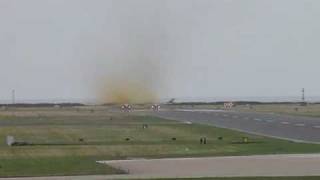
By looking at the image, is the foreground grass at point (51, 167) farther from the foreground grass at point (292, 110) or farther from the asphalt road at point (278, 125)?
the foreground grass at point (292, 110)

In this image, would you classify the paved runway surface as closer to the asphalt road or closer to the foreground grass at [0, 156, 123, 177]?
the foreground grass at [0, 156, 123, 177]

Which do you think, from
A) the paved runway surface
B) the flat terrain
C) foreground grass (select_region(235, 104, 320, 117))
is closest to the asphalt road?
the paved runway surface

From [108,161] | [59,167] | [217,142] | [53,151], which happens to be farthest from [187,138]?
[59,167]

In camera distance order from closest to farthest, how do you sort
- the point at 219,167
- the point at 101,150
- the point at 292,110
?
1. the point at 219,167
2. the point at 101,150
3. the point at 292,110

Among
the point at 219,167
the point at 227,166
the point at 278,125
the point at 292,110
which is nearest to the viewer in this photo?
the point at 219,167

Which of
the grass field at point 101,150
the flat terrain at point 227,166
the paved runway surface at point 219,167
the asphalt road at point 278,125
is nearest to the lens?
the paved runway surface at point 219,167

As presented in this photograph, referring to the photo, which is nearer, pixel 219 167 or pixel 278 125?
pixel 219 167

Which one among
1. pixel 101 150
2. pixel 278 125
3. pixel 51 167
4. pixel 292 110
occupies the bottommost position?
pixel 292 110

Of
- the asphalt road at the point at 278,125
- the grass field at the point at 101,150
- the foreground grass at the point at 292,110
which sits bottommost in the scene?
the foreground grass at the point at 292,110

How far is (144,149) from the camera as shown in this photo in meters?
39.4

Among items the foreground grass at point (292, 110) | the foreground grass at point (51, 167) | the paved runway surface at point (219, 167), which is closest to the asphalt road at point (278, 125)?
the paved runway surface at point (219, 167)

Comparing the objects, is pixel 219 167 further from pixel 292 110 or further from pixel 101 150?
pixel 292 110

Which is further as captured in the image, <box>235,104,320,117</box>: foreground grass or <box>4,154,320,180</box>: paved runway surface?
<box>235,104,320,117</box>: foreground grass

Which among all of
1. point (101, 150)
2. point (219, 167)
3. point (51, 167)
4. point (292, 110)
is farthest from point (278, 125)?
point (292, 110)
